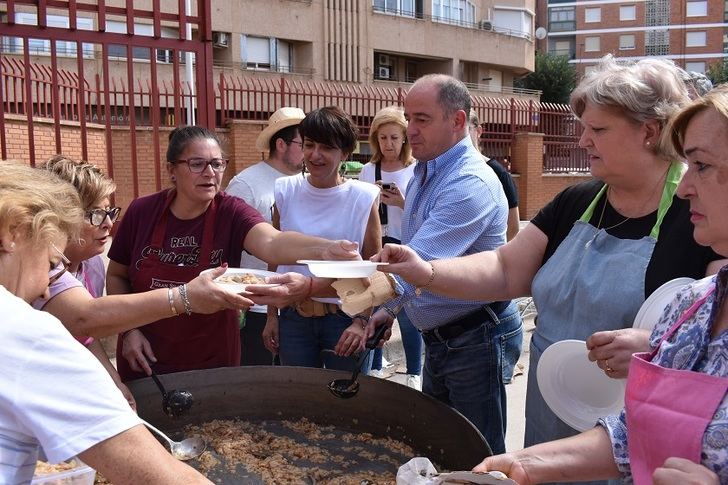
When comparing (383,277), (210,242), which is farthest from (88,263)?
(383,277)

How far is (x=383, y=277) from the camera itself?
7.90 feet

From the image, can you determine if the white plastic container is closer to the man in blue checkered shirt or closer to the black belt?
the man in blue checkered shirt

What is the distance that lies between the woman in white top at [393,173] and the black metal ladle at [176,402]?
2.42 m

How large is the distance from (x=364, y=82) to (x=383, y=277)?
25569mm

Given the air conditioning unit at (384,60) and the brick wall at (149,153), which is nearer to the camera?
the brick wall at (149,153)

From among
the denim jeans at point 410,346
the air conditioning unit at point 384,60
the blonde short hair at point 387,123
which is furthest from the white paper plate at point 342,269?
the air conditioning unit at point 384,60

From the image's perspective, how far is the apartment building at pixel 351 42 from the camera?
848 inches

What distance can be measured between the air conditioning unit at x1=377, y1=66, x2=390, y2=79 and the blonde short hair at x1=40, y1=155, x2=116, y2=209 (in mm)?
27474

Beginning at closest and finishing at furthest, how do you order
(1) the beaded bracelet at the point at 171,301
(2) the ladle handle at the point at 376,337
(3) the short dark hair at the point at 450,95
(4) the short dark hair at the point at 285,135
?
(1) the beaded bracelet at the point at 171,301, (2) the ladle handle at the point at 376,337, (3) the short dark hair at the point at 450,95, (4) the short dark hair at the point at 285,135

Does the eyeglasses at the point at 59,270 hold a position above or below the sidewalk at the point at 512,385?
above

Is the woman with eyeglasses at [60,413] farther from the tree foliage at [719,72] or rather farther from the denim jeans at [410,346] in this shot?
the tree foliage at [719,72]

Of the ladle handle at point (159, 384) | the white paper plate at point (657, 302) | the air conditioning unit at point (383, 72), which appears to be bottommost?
the ladle handle at point (159, 384)

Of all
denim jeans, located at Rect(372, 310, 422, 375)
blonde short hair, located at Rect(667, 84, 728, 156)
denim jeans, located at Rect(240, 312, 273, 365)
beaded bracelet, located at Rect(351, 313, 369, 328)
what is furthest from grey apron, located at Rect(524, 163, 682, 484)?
denim jeans, located at Rect(372, 310, 422, 375)

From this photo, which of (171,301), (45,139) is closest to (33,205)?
(171,301)
